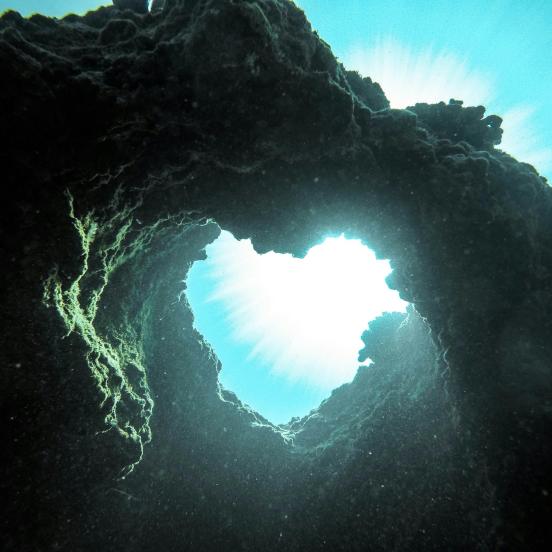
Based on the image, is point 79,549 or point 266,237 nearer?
point 79,549

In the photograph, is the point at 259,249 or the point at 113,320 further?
the point at 113,320

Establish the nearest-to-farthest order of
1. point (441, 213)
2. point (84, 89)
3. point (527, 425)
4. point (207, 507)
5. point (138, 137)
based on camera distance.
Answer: point (84, 89) → point (138, 137) → point (527, 425) → point (441, 213) → point (207, 507)

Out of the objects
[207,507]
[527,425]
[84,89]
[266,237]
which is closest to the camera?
[84,89]

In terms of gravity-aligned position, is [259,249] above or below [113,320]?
above

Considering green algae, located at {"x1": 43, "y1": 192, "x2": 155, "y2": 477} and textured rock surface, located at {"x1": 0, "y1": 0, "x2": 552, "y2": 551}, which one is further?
green algae, located at {"x1": 43, "y1": 192, "x2": 155, "y2": 477}

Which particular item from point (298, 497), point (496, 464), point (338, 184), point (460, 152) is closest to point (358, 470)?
point (298, 497)

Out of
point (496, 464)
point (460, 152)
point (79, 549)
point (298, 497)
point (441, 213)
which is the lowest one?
point (79, 549)

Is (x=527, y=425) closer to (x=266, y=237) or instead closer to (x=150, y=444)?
(x=266, y=237)

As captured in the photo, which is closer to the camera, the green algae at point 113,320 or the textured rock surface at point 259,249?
the textured rock surface at point 259,249
